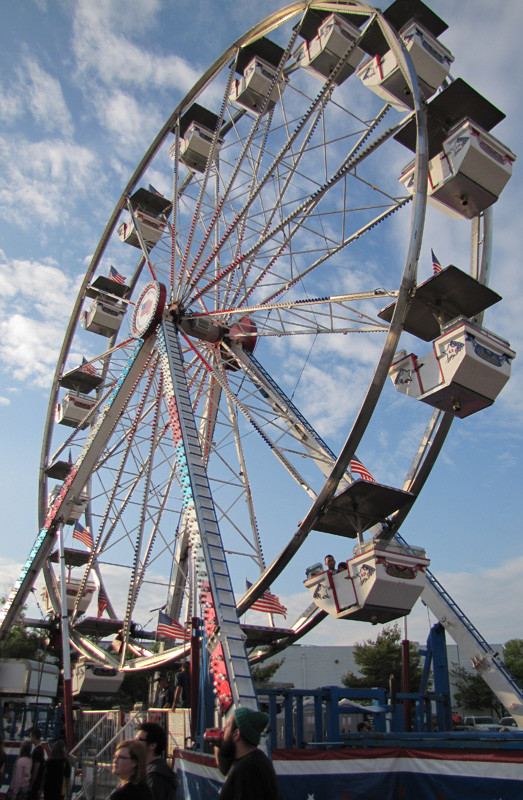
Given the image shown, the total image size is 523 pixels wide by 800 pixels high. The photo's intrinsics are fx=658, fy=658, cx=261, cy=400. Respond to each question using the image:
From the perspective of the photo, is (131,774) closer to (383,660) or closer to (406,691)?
(406,691)

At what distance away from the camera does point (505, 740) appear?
230 inches

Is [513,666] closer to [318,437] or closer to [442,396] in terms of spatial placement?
[318,437]

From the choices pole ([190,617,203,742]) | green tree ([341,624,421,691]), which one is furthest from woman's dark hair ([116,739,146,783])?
green tree ([341,624,421,691])

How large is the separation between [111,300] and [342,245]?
31.3ft

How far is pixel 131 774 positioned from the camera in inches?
135

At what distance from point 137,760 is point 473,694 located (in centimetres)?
3572

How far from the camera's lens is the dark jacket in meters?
3.63

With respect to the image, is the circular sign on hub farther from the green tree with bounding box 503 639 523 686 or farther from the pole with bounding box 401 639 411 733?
the green tree with bounding box 503 639 523 686

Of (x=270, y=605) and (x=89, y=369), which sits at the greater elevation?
(x=89, y=369)

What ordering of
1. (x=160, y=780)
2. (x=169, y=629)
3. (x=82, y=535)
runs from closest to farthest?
(x=160, y=780), (x=169, y=629), (x=82, y=535)

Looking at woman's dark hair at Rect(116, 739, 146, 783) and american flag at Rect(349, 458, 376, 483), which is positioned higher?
american flag at Rect(349, 458, 376, 483)

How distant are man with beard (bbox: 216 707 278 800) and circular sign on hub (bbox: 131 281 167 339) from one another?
401 inches

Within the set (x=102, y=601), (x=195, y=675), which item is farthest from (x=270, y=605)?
(x=102, y=601)

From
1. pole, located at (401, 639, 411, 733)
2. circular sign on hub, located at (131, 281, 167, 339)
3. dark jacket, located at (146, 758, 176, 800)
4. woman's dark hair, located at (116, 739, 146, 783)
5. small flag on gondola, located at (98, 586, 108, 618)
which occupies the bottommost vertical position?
dark jacket, located at (146, 758, 176, 800)
